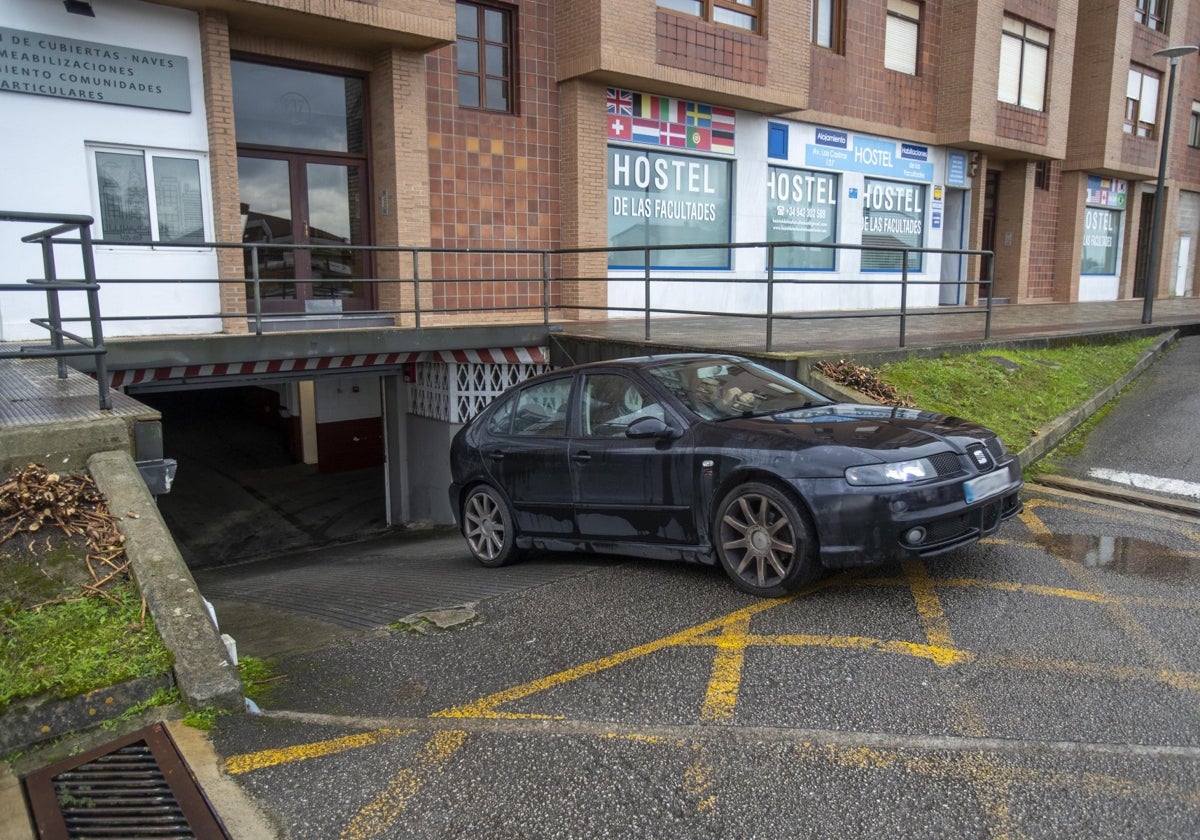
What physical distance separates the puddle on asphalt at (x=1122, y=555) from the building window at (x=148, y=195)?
398 inches

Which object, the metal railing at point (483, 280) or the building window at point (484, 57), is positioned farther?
the building window at point (484, 57)

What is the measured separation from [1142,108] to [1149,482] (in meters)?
25.0

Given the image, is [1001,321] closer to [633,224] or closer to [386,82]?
[633,224]

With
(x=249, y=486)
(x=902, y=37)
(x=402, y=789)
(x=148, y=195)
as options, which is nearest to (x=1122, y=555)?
(x=402, y=789)

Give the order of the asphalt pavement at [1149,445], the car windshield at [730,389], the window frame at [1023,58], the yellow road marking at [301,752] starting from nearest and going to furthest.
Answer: the yellow road marking at [301,752] → the car windshield at [730,389] → the asphalt pavement at [1149,445] → the window frame at [1023,58]

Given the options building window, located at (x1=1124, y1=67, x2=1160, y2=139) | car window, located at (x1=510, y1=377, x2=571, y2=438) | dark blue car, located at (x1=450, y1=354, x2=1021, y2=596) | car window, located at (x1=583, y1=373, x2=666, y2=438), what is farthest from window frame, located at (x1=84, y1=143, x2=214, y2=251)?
building window, located at (x1=1124, y1=67, x2=1160, y2=139)

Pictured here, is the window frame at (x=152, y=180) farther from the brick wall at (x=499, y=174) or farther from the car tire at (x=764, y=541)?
the car tire at (x=764, y=541)

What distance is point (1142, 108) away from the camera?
1080 inches

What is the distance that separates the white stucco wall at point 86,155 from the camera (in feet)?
34.2

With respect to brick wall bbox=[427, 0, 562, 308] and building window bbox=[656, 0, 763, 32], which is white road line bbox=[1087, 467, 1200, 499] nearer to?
brick wall bbox=[427, 0, 562, 308]

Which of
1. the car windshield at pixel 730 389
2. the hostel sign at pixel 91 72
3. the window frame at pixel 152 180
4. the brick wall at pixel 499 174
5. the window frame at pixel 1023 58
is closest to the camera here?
the car windshield at pixel 730 389

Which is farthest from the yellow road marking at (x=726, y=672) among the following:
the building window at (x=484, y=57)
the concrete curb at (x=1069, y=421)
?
the building window at (x=484, y=57)

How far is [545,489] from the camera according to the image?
21.2ft

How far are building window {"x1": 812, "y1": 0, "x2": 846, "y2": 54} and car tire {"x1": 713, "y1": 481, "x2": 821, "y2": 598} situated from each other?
53.2 ft
